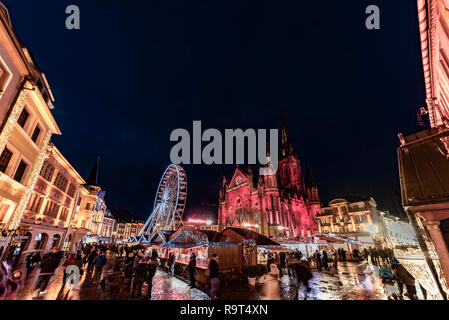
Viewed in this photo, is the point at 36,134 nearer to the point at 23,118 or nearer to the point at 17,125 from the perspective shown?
the point at 23,118

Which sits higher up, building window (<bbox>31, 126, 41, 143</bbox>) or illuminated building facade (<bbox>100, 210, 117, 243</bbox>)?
building window (<bbox>31, 126, 41, 143</bbox>)

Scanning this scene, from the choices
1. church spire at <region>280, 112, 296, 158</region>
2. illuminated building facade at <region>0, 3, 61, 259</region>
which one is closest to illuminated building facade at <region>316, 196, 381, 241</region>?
church spire at <region>280, 112, 296, 158</region>

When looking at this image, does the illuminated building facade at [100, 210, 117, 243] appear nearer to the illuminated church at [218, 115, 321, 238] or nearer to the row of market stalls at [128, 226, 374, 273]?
the illuminated church at [218, 115, 321, 238]

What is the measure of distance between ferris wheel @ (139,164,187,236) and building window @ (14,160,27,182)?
64.8 ft

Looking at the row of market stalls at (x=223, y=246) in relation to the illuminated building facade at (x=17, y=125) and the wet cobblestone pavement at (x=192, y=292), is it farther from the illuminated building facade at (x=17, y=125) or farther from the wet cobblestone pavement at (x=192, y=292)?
the illuminated building facade at (x=17, y=125)

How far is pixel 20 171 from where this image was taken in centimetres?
1314

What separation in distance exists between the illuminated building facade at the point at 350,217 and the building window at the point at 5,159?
58.8 m

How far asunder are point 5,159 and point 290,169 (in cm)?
6673

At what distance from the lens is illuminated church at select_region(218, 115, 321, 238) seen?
46000 millimetres

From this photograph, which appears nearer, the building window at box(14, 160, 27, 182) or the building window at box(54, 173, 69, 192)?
the building window at box(14, 160, 27, 182)

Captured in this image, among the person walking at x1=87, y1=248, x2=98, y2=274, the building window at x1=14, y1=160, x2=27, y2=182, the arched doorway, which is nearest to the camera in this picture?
the building window at x1=14, y1=160, x2=27, y2=182

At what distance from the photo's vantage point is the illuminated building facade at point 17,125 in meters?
9.76
